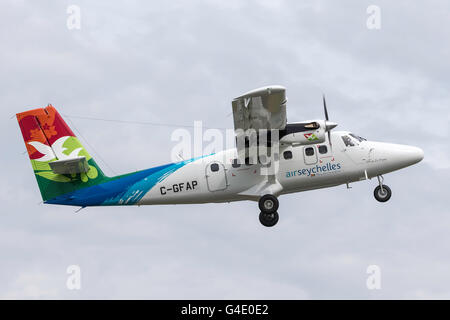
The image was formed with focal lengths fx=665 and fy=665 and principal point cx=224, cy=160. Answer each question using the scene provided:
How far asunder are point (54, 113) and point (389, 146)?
42.4 feet

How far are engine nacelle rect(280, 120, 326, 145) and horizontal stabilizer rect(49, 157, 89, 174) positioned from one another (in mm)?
7439

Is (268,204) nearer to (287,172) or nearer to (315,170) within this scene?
(287,172)

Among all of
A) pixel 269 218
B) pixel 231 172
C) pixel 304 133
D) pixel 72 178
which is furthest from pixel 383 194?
pixel 72 178

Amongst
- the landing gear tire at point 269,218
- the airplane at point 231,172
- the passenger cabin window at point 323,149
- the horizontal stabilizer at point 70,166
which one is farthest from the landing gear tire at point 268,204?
the horizontal stabilizer at point 70,166

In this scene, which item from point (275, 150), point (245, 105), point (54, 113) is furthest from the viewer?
point (54, 113)

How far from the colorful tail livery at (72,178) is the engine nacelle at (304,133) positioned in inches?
164

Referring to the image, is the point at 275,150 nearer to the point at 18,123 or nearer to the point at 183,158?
the point at 183,158

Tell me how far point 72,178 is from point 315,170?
905 cm

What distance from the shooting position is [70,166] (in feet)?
80.9

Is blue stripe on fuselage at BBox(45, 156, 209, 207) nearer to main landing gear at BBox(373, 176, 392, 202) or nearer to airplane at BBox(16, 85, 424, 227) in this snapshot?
airplane at BBox(16, 85, 424, 227)

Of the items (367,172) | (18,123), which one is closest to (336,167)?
(367,172)

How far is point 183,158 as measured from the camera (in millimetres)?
25344

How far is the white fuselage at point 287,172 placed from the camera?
24344mm

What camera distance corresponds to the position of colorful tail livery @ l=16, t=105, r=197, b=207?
979 inches
